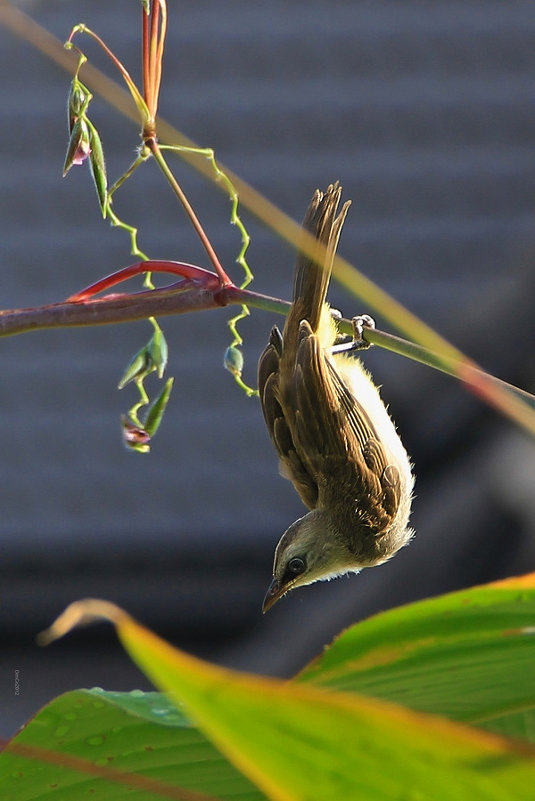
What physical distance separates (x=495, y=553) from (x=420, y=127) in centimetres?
377

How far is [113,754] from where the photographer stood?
765mm

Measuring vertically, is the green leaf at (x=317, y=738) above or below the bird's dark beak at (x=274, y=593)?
above

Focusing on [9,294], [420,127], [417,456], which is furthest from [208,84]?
[417,456]

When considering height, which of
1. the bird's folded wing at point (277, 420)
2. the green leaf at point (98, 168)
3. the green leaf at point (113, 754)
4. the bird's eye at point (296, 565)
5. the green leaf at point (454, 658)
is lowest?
the bird's eye at point (296, 565)

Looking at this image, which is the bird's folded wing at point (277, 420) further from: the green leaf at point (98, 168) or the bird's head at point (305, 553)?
the green leaf at point (98, 168)

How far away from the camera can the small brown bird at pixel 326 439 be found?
2.10 meters

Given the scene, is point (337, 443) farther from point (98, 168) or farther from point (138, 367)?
point (98, 168)

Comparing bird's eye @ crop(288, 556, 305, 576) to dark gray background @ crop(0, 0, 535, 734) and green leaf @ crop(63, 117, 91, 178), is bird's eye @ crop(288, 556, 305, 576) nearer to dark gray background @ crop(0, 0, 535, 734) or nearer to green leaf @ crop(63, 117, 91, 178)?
green leaf @ crop(63, 117, 91, 178)

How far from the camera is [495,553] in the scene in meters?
3.67

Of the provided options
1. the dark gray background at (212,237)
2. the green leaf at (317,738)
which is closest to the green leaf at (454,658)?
the green leaf at (317,738)

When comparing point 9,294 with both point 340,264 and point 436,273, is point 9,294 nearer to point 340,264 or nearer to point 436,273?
point 436,273

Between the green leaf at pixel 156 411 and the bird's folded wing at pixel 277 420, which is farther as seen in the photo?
the bird's folded wing at pixel 277 420

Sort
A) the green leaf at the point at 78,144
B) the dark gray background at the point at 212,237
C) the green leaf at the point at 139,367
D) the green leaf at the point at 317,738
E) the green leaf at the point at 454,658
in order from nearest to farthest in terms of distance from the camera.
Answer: the green leaf at the point at 317,738, the green leaf at the point at 454,658, the green leaf at the point at 78,144, the green leaf at the point at 139,367, the dark gray background at the point at 212,237

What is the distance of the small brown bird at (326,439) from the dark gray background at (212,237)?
12.5ft
